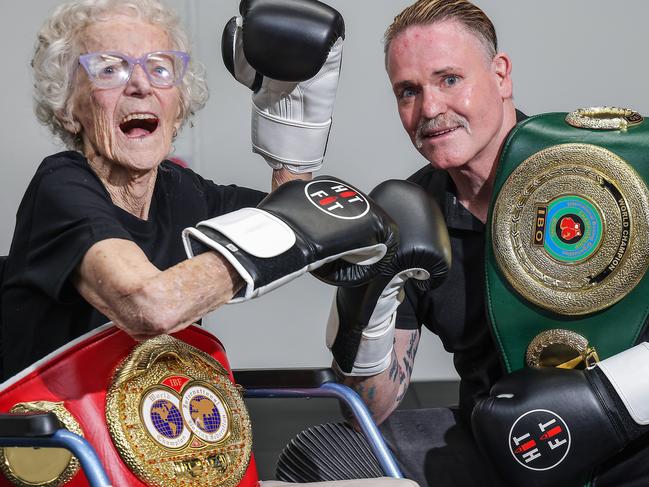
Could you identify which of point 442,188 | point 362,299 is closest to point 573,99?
point 442,188

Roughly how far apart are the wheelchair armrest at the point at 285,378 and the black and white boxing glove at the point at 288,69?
0.38m

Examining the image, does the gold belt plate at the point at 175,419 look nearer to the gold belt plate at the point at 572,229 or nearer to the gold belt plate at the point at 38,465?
the gold belt plate at the point at 38,465

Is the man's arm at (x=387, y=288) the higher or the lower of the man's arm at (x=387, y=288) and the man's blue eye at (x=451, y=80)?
the lower

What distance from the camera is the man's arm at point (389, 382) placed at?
181 cm

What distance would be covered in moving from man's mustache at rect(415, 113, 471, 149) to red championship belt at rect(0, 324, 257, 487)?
0.66m

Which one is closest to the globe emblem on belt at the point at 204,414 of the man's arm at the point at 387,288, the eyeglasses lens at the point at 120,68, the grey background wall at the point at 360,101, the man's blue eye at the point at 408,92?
the man's arm at the point at 387,288

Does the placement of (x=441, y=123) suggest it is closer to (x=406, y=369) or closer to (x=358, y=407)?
(x=406, y=369)

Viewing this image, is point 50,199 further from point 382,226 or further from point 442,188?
point 442,188

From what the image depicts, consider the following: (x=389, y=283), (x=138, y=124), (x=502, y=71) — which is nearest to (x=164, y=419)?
(x=389, y=283)

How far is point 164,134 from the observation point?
1.63 m

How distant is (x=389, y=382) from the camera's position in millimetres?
1840

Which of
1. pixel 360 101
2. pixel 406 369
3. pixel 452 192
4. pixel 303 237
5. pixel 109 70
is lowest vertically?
pixel 406 369

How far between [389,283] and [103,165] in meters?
0.49

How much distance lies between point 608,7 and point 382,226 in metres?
2.01
